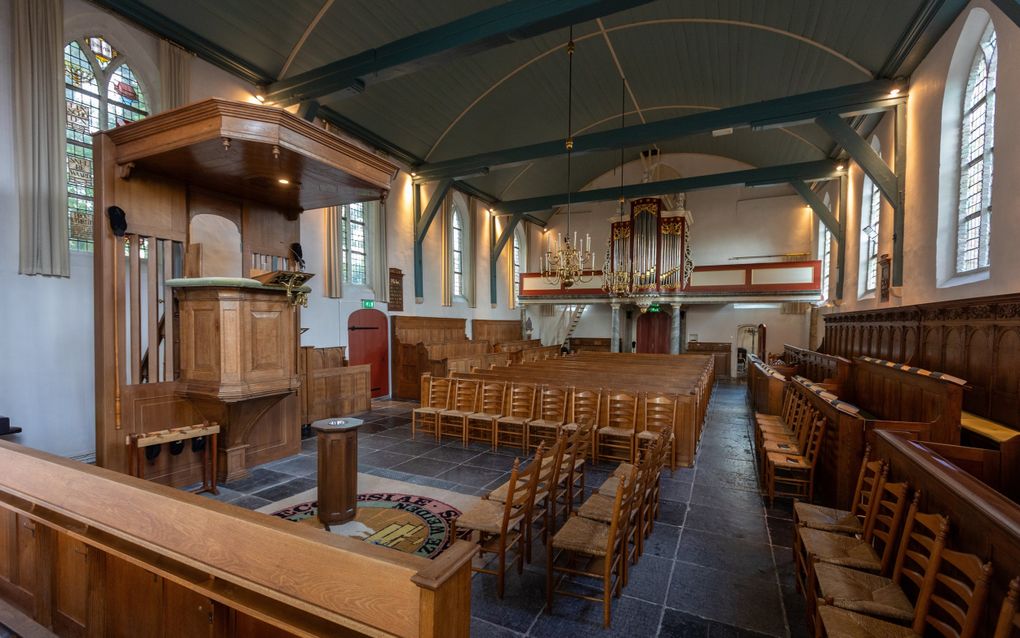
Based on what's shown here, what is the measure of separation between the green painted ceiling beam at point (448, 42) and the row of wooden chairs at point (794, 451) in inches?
180

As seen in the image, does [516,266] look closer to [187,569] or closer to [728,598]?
[728,598]

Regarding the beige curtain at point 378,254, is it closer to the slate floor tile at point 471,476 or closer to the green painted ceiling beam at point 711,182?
the green painted ceiling beam at point 711,182

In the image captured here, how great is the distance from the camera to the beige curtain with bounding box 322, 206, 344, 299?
8273 mm

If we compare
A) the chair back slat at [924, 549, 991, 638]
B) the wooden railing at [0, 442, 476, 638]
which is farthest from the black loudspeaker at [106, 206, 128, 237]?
the chair back slat at [924, 549, 991, 638]

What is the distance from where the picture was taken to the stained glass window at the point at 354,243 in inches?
355

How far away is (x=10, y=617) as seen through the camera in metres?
1.96

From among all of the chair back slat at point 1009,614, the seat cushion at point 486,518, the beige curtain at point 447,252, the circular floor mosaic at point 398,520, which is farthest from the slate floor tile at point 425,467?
the beige curtain at point 447,252

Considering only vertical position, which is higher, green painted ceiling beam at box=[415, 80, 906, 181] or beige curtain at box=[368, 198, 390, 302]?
green painted ceiling beam at box=[415, 80, 906, 181]

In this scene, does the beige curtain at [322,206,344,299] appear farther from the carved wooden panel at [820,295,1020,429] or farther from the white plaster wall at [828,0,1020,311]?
the white plaster wall at [828,0,1020,311]

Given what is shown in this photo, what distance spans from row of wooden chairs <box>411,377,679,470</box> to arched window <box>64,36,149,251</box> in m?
4.46

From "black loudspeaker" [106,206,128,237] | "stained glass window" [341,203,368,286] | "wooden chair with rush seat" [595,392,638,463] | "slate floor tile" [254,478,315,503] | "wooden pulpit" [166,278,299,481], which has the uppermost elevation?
"stained glass window" [341,203,368,286]

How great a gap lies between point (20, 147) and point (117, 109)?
136 cm

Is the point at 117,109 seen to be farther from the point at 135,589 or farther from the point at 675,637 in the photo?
the point at 675,637

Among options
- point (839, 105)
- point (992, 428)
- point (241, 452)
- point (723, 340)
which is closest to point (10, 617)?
point (241, 452)
